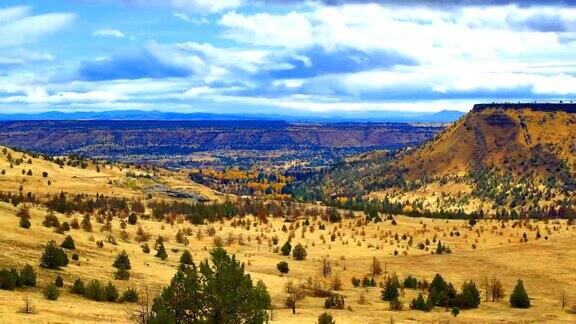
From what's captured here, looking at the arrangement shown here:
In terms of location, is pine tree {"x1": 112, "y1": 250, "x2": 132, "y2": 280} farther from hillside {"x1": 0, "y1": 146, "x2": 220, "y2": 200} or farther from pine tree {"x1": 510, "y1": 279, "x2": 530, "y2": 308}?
hillside {"x1": 0, "y1": 146, "x2": 220, "y2": 200}

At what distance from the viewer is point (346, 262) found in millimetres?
50781

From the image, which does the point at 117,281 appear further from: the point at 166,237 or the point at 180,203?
the point at 180,203

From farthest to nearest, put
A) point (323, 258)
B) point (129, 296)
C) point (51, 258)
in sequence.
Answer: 1. point (323, 258)
2. point (51, 258)
3. point (129, 296)

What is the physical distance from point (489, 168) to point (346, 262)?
403ft

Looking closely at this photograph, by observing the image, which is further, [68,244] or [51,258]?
[68,244]

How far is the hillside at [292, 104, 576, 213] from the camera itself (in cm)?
14262

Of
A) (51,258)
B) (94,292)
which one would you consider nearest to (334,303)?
(94,292)

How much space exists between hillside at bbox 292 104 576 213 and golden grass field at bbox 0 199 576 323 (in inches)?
2621

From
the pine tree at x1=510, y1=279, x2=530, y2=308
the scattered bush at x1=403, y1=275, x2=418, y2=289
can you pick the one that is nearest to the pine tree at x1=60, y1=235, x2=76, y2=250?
the scattered bush at x1=403, y1=275, x2=418, y2=289

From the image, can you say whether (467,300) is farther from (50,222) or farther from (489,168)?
(489,168)

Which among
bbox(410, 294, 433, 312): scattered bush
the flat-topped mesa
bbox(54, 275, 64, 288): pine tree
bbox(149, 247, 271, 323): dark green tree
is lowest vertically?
bbox(410, 294, 433, 312): scattered bush

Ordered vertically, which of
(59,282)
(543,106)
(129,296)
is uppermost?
(543,106)

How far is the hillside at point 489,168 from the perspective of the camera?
143m

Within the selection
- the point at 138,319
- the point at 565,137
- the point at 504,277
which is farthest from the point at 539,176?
the point at 138,319
